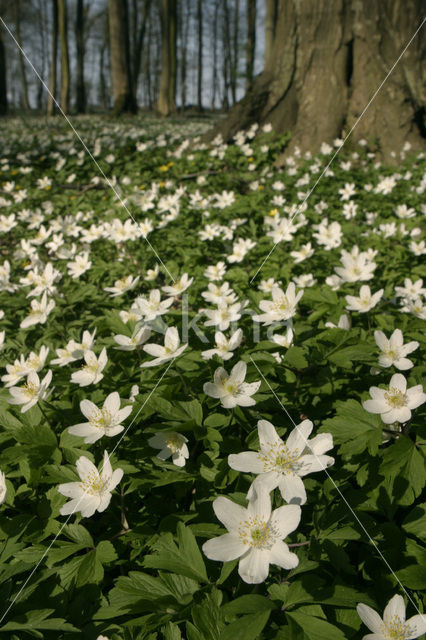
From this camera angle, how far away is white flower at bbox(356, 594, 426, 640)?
1.17 meters

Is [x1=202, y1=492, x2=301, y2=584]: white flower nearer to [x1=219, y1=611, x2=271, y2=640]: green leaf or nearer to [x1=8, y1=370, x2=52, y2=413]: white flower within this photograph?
[x1=219, y1=611, x2=271, y2=640]: green leaf

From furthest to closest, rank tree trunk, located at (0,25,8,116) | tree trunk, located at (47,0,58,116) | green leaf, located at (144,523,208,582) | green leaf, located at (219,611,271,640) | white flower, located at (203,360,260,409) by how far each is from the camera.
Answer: tree trunk, located at (47,0,58,116)
tree trunk, located at (0,25,8,116)
white flower, located at (203,360,260,409)
green leaf, located at (144,523,208,582)
green leaf, located at (219,611,271,640)

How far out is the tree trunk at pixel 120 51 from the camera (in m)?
14.1

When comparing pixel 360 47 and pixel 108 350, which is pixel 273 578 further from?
pixel 360 47

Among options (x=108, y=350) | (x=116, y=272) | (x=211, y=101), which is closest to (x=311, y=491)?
(x=108, y=350)

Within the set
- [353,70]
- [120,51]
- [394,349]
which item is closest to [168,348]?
[394,349]

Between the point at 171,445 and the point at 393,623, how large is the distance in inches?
34.8

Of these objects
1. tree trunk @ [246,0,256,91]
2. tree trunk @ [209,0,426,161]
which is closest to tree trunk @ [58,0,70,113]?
tree trunk @ [246,0,256,91]

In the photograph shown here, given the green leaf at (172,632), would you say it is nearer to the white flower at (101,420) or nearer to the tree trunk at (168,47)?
the white flower at (101,420)

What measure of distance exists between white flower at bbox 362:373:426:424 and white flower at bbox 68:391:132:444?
2.93 ft

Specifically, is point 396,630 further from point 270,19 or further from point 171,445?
point 270,19

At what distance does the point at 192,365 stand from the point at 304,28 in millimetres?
7349

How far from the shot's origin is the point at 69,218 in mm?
4430

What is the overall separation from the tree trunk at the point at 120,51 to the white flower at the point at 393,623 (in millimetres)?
16799
